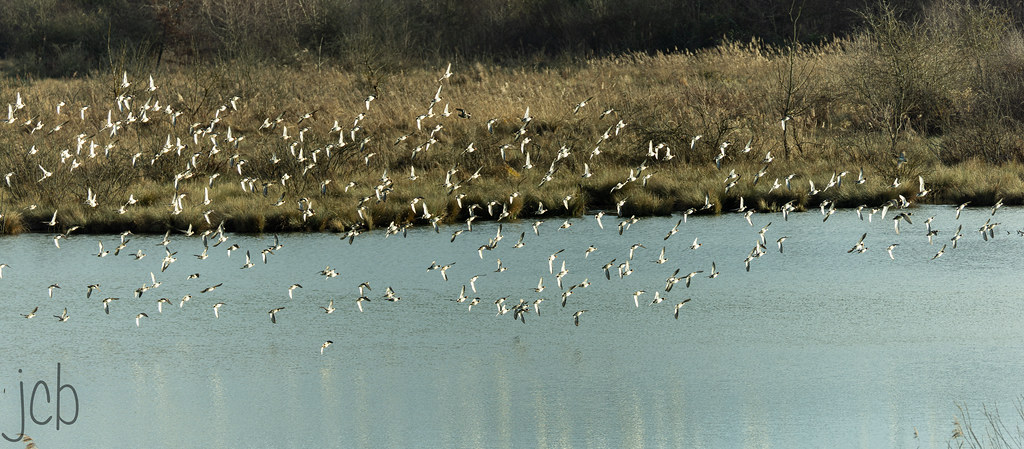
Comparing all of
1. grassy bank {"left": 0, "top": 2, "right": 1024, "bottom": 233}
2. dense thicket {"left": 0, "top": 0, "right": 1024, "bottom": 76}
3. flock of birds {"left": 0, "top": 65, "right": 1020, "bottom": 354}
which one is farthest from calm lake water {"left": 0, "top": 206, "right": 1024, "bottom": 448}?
dense thicket {"left": 0, "top": 0, "right": 1024, "bottom": 76}

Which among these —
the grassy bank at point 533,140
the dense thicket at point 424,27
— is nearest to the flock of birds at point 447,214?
the grassy bank at point 533,140

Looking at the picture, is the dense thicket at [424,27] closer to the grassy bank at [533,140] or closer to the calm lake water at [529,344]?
the grassy bank at [533,140]

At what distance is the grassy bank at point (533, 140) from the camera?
63.5 ft

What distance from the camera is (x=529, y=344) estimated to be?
1182 centimetres

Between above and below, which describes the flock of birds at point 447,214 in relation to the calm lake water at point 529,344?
above

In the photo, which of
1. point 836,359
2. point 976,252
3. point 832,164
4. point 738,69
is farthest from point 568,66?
point 836,359

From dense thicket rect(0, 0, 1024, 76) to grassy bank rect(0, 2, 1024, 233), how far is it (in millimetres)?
5946

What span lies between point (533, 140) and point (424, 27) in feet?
59.7

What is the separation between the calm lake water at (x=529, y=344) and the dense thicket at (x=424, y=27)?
1948cm

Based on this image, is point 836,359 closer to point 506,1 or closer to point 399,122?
point 399,122

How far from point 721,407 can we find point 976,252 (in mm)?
7513

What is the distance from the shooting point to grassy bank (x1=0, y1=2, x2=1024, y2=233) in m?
19.4

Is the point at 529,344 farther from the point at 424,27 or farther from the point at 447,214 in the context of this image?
the point at 424,27

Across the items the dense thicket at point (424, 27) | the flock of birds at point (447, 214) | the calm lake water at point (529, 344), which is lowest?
the calm lake water at point (529, 344)
